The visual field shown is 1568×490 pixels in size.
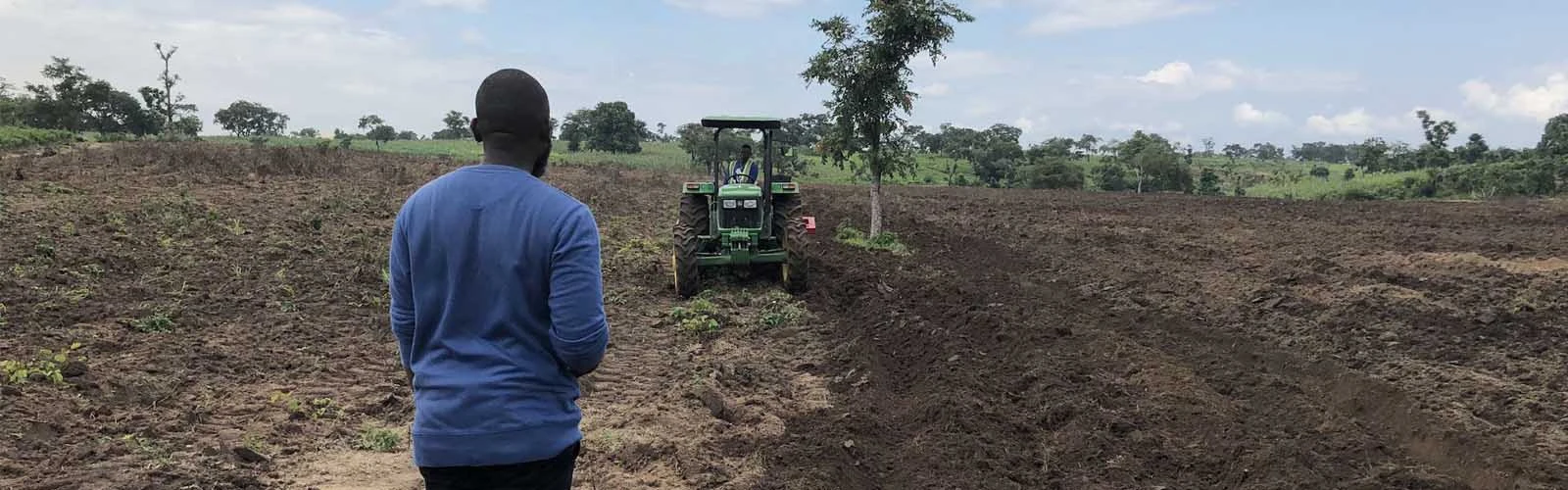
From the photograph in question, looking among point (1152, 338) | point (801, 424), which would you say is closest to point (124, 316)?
point (801, 424)

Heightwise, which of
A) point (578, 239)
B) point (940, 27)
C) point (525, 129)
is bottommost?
point (578, 239)

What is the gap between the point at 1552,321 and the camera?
25.9ft

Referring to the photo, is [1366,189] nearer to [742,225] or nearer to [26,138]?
[742,225]

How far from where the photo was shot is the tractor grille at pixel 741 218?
34.9ft

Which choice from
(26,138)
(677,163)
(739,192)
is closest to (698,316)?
(739,192)

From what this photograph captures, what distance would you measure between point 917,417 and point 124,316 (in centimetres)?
673

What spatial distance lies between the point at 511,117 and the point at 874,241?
13596mm

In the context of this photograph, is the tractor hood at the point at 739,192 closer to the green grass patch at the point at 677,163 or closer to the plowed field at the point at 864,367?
the plowed field at the point at 864,367

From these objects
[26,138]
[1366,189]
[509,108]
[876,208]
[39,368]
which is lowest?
[39,368]

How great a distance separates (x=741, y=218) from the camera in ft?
35.0

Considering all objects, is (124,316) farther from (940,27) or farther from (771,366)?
(940,27)

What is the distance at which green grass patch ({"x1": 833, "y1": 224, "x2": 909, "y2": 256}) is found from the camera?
49.9ft

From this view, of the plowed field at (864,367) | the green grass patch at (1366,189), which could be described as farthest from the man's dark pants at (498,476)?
the green grass patch at (1366,189)

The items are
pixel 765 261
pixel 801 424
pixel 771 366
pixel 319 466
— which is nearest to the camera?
pixel 319 466
